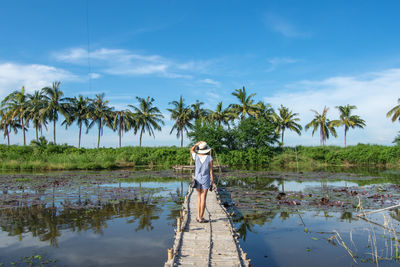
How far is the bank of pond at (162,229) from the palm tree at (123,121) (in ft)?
78.9

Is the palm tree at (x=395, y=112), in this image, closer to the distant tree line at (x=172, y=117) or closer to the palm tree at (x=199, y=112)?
the distant tree line at (x=172, y=117)

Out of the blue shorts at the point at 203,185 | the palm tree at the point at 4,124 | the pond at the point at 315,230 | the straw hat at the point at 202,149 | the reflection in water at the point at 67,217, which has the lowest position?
the pond at the point at 315,230

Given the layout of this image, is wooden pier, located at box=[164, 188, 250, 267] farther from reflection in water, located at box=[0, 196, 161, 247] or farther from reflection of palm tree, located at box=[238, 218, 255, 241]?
reflection in water, located at box=[0, 196, 161, 247]

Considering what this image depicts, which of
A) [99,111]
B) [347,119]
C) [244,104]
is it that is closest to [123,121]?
[99,111]

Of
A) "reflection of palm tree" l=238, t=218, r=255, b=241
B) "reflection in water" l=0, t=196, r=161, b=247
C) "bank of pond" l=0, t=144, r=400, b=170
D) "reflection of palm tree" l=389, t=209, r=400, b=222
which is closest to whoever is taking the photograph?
"reflection of palm tree" l=238, t=218, r=255, b=241

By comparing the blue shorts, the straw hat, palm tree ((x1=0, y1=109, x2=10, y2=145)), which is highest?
palm tree ((x1=0, y1=109, x2=10, y2=145))

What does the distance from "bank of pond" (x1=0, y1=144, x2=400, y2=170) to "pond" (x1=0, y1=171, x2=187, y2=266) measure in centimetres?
1535

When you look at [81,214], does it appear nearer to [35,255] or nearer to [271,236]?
[35,255]

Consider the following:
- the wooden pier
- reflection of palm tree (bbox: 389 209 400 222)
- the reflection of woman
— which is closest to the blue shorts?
the reflection of woman

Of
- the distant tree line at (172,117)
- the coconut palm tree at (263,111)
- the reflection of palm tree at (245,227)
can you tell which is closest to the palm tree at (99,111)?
the distant tree line at (172,117)

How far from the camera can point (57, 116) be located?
31.6 meters

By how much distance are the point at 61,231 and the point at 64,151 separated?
24.6m

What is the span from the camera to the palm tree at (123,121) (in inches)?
1372

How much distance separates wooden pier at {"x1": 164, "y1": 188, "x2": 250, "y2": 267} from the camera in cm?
389
